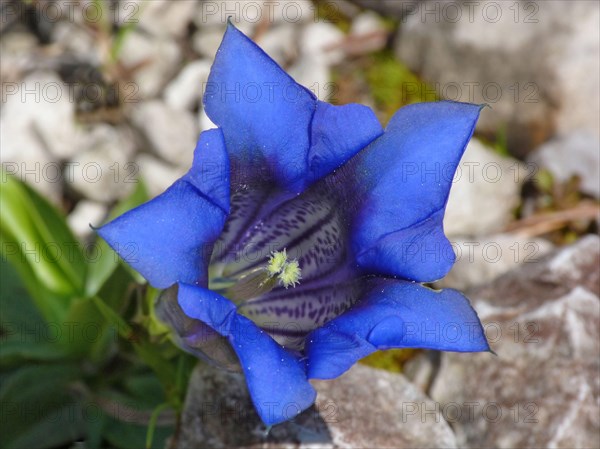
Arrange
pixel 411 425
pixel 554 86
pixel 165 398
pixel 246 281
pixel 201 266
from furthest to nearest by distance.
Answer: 1. pixel 554 86
2. pixel 165 398
3. pixel 411 425
4. pixel 246 281
5. pixel 201 266

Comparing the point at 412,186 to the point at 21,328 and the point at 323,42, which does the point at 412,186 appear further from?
the point at 323,42

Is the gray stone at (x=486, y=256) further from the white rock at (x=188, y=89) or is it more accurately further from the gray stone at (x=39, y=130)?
the gray stone at (x=39, y=130)

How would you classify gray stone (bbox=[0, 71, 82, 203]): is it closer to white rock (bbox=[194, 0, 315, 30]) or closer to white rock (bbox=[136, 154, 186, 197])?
white rock (bbox=[136, 154, 186, 197])

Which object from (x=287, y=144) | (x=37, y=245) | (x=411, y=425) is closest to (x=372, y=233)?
(x=287, y=144)

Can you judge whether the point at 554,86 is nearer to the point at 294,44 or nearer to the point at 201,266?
→ the point at 294,44

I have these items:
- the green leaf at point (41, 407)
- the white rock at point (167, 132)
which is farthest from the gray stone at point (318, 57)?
the green leaf at point (41, 407)

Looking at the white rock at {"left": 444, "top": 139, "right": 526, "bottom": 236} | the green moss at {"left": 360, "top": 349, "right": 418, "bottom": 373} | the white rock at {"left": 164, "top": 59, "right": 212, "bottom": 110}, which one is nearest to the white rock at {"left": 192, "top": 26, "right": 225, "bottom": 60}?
the white rock at {"left": 164, "top": 59, "right": 212, "bottom": 110}
